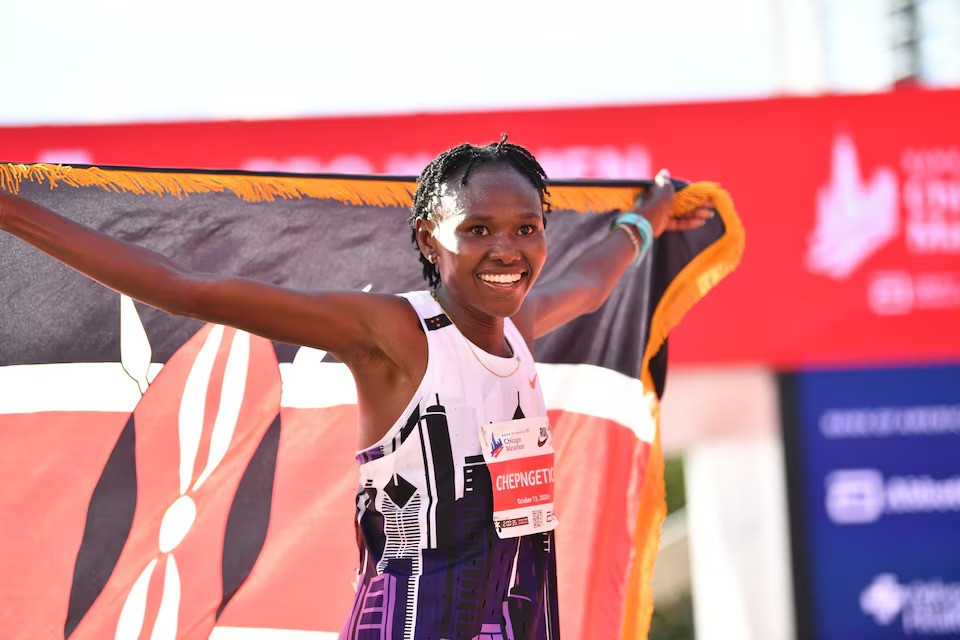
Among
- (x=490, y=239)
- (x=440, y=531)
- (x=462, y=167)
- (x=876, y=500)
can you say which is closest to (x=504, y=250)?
(x=490, y=239)

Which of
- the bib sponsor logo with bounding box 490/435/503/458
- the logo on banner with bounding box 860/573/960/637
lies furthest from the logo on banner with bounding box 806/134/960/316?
the bib sponsor logo with bounding box 490/435/503/458

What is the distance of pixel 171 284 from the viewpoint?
1.86 m

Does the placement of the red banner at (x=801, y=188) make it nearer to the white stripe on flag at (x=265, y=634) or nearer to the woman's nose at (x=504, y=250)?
the white stripe on flag at (x=265, y=634)

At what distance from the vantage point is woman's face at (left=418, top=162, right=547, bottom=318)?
80.4 inches

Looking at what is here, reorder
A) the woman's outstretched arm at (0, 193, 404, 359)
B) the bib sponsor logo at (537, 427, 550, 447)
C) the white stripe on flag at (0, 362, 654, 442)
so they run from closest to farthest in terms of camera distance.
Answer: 1. the woman's outstretched arm at (0, 193, 404, 359)
2. the bib sponsor logo at (537, 427, 550, 447)
3. the white stripe on flag at (0, 362, 654, 442)

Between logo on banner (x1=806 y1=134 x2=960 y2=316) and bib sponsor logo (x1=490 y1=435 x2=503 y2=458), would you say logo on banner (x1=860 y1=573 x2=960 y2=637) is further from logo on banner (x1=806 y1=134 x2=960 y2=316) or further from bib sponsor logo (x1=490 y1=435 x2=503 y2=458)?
bib sponsor logo (x1=490 y1=435 x2=503 y2=458)

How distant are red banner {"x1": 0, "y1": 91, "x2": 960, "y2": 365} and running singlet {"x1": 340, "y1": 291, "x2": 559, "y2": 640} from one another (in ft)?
10.8

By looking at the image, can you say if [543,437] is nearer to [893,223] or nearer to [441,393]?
[441,393]

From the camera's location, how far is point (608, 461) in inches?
127

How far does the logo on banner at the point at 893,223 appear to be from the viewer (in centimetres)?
526

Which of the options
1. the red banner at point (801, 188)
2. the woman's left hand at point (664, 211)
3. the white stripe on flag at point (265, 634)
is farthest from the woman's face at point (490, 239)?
the red banner at point (801, 188)

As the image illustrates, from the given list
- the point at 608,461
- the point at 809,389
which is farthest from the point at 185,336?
the point at 809,389

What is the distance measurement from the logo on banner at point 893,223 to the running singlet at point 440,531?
3707 mm

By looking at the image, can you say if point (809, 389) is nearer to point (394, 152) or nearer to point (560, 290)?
point (394, 152)
